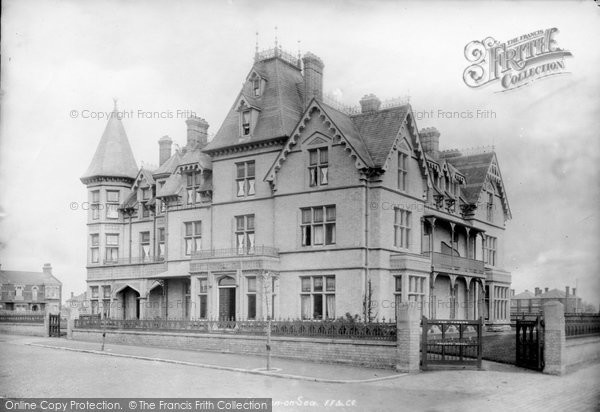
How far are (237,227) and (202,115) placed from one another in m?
9.70

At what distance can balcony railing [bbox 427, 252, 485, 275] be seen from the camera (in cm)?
3219

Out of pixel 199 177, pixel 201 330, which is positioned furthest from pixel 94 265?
pixel 201 330

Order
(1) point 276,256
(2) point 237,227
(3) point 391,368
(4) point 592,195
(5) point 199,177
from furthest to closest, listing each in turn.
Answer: (5) point 199,177
(2) point 237,227
(1) point 276,256
(3) point 391,368
(4) point 592,195

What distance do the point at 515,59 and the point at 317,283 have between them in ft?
46.0

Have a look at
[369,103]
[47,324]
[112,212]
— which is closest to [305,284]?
[369,103]

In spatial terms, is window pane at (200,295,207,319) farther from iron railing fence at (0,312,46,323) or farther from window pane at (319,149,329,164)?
iron railing fence at (0,312,46,323)

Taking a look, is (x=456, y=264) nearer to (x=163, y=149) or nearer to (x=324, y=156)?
(x=324, y=156)

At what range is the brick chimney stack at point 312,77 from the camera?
32688 millimetres

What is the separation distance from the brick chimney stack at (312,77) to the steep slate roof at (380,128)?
3187mm

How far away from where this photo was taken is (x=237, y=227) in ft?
106

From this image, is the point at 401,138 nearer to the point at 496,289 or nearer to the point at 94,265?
the point at 496,289

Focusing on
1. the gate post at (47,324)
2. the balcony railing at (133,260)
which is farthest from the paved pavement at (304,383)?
the balcony railing at (133,260)

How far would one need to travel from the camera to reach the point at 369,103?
1318 inches

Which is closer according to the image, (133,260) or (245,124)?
(245,124)
